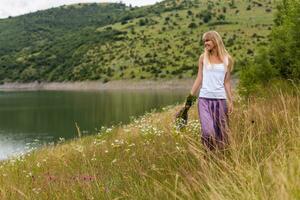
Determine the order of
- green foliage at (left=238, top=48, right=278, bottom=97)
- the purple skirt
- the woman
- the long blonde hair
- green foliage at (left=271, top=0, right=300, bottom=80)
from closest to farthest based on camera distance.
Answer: the purple skirt, the long blonde hair, the woman, green foliage at (left=271, top=0, right=300, bottom=80), green foliage at (left=238, top=48, right=278, bottom=97)

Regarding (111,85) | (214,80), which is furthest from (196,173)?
(111,85)

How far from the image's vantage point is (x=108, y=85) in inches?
5153

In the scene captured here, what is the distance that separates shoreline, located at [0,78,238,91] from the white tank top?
301 ft

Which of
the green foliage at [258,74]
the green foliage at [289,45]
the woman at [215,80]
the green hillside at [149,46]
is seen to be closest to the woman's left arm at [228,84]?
the woman at [215,80]

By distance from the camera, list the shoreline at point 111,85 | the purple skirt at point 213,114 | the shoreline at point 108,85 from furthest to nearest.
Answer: the shoreline at point 108,85 → the shoreline at point 111,85 → the purple skirt at point 213,114

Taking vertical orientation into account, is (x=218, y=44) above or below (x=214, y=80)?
above

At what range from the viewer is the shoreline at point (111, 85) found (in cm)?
11700

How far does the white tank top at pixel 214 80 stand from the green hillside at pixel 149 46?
10901 centimetres

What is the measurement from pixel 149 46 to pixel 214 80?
14561cm

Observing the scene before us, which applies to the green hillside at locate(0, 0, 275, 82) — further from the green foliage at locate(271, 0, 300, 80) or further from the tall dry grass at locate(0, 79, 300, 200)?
the tall dry grass at locate(0, 79, 300, 200)

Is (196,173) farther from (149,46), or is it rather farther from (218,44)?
(149,46)

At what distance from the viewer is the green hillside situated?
134 m

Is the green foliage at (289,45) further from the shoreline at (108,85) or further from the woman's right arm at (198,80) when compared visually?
the shoreline at (108,85)

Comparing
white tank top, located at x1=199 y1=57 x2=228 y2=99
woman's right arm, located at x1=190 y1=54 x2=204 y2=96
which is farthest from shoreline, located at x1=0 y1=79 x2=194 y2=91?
white tank top, located at x1=199 y1=57 x2=228 y2=99
